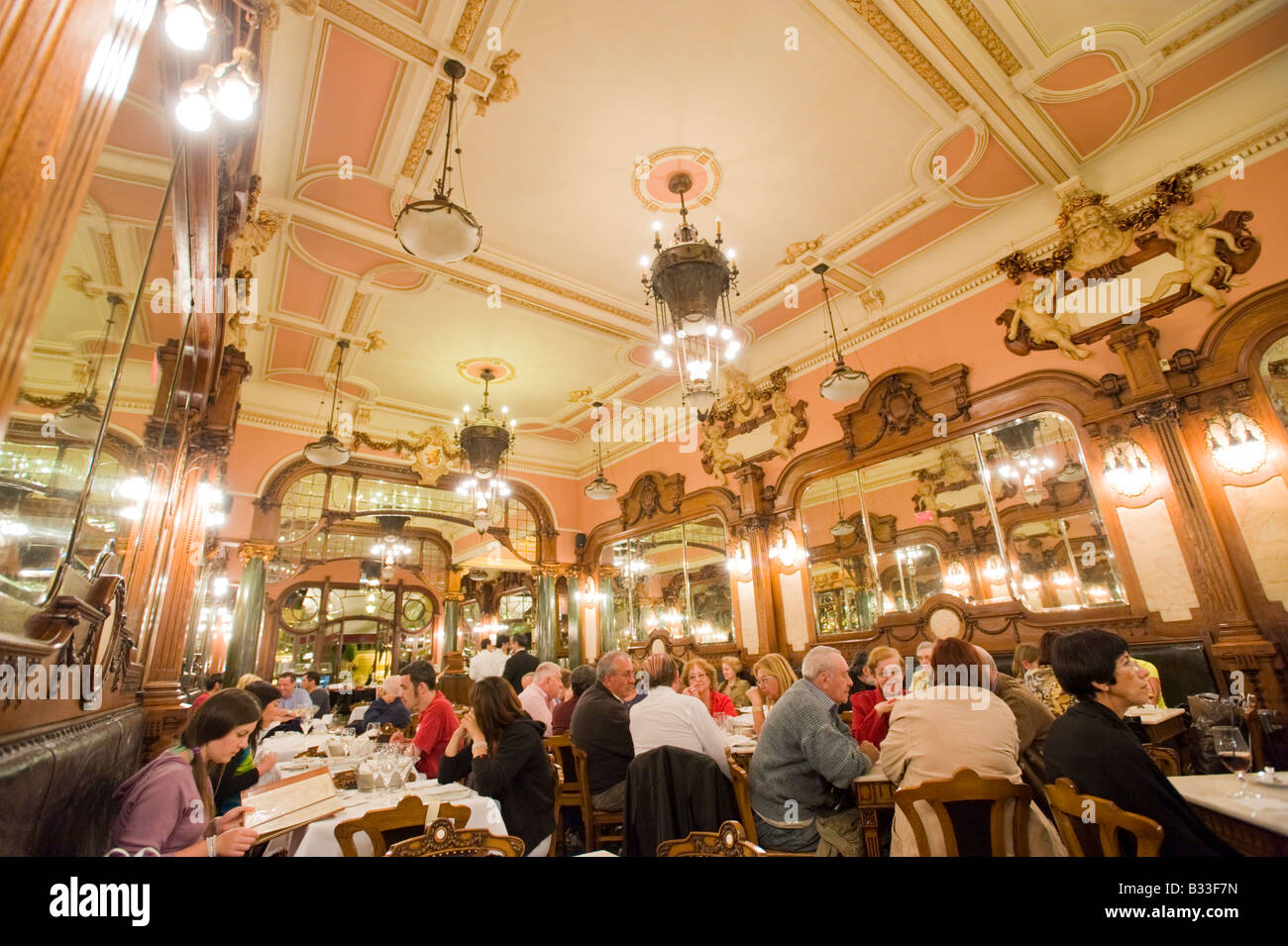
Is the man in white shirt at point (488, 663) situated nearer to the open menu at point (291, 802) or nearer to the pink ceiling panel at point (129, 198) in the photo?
the open menu at point (291, 802)

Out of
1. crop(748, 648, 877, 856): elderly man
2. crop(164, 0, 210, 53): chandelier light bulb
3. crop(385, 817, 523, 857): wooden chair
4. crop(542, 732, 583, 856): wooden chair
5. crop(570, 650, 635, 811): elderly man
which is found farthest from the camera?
crop(542, 732, 583, 856): wooden chair

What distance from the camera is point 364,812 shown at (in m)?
2.27

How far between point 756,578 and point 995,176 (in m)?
4.99

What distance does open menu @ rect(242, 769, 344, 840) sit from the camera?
1742 mm

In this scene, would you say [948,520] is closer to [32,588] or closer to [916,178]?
[916,178]

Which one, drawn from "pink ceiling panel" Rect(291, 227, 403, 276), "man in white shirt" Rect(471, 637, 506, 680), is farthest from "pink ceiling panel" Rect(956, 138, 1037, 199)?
"man in white shirt" Rect(471, 637, 506, 680)

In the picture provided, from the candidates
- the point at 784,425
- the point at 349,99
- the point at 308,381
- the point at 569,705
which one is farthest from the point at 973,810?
the point at 308,381

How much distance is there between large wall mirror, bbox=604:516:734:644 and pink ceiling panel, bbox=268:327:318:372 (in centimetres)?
555

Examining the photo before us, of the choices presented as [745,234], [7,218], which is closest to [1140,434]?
[745,234]

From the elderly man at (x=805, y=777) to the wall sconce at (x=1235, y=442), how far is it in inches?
154

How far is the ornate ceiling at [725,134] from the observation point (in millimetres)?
3906

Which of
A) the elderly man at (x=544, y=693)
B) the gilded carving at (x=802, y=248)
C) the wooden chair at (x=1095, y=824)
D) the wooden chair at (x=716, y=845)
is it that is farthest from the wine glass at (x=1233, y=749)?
the gilded carving at (x=802, y=248)

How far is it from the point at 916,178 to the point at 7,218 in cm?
619

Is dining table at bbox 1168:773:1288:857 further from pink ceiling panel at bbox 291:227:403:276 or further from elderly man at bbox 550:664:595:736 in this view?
pink ceiling panel at bbox 291:227:403:276
